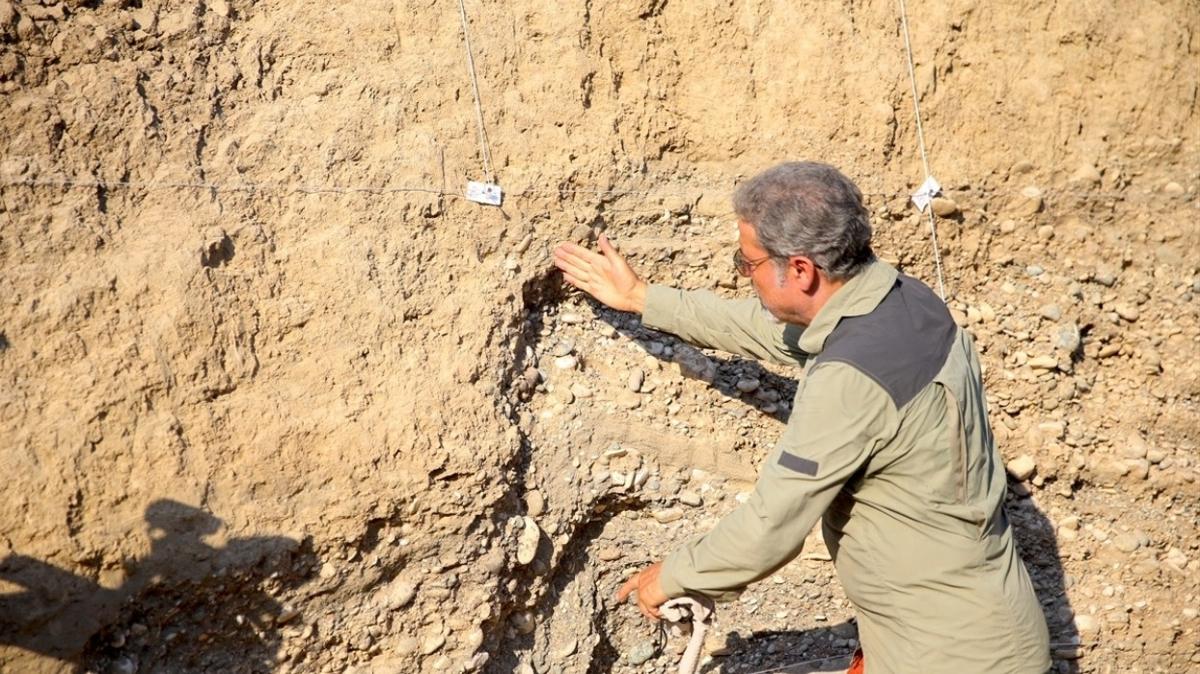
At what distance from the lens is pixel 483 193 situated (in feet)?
10.3

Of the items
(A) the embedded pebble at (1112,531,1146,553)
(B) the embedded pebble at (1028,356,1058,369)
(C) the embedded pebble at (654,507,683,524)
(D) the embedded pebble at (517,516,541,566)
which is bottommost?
(A) the embedded pebble at (1112,531,1146,553)

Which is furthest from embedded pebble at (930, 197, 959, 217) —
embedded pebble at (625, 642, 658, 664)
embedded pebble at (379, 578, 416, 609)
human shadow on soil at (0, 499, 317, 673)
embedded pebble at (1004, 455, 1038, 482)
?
human shadow on soil at (0, 499, 317, 673)

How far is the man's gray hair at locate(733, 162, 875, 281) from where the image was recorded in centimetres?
223

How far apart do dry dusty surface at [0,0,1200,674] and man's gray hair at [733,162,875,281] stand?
3.49 ft

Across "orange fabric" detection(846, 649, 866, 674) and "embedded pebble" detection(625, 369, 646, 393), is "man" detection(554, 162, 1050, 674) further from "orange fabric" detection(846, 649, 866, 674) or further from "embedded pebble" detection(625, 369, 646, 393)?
"embedded pebble" detection(625, 369, 646, 393)

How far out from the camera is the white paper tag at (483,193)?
3.12m

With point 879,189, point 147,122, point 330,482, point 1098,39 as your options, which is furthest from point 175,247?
point 1098,39

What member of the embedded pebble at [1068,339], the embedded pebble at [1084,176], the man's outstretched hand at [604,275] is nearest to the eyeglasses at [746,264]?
the man's outstretched hand at [604,275]

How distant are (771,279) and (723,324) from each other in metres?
0.53

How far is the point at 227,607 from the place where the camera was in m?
2.71

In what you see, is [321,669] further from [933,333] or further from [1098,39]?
[1098,39]

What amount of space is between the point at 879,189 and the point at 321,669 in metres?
2.45

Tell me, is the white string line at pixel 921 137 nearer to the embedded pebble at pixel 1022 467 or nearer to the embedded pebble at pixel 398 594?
the embedded pebble at pixel 1022 467

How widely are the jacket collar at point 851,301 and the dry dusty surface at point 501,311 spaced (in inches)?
41.6
